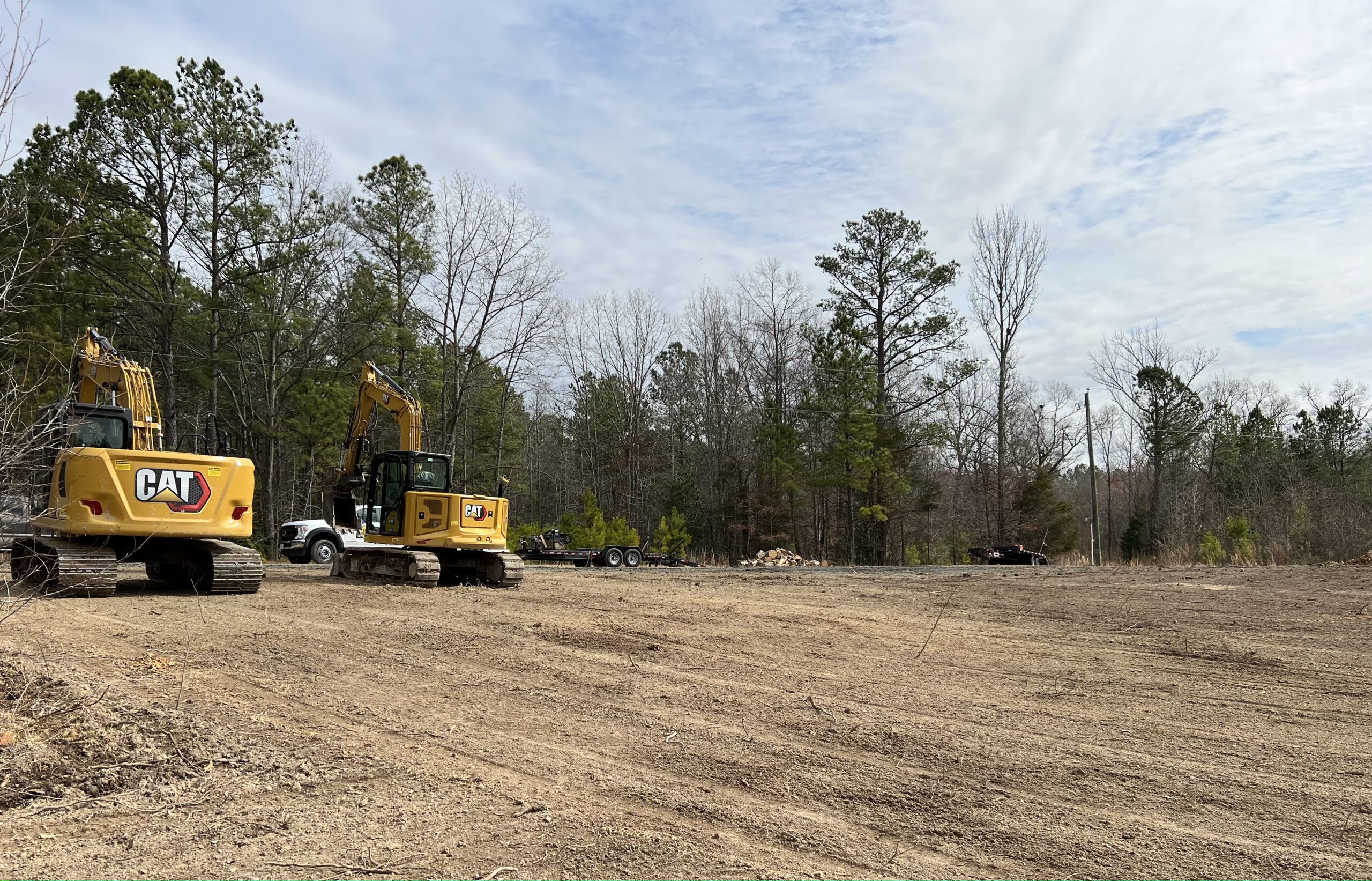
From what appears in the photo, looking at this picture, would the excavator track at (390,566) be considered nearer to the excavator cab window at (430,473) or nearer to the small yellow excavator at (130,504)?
the excavator cab window at (430,473)

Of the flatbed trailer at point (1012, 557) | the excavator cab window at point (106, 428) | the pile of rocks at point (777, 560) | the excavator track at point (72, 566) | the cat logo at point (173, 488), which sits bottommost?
the pile of rocks at point (777, 560)

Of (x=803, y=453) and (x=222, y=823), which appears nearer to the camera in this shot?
(x=222, y=823)

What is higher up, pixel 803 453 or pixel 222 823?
pixel 803 453

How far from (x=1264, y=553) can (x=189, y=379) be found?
3800 centimetres

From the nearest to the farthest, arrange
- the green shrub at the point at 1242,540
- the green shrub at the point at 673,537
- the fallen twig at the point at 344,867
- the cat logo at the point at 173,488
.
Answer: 1. the fallen twig at the point at 344,867
2. the cat logo at the point at 173,488
3. the green shrub at the point at 1242,540
4. the green shrub at the point at 673,537

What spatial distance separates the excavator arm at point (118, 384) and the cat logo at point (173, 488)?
149 cm

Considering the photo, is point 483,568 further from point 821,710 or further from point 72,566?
point 821,710

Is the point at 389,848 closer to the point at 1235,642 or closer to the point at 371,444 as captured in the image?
the point at 1235,642

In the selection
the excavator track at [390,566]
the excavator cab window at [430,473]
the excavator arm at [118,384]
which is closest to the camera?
the excavator arm at [118,384]

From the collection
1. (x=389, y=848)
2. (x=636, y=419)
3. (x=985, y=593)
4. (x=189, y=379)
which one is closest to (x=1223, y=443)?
(x=636, y=419)

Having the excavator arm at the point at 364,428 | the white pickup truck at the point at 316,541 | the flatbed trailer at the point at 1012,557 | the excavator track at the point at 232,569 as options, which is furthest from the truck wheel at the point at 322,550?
the flatbed trailer at the point at 1012,557

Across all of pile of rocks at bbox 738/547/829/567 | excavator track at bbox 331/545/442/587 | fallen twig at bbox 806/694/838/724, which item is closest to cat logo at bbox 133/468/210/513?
excavator track at bbox 331/545/442/587

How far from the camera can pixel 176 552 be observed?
1352cm

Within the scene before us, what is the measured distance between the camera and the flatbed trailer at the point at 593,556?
28.2 m
